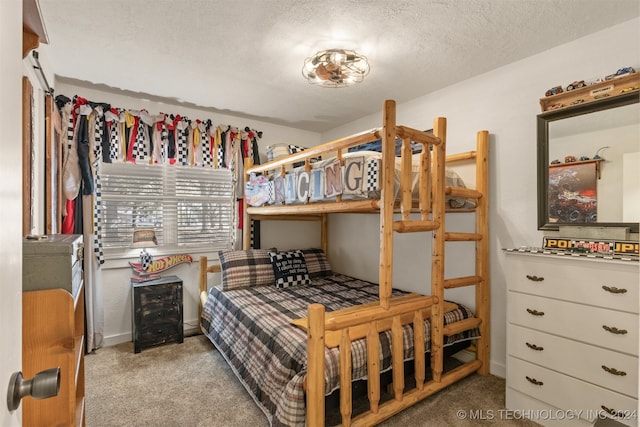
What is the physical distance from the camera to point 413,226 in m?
1.92

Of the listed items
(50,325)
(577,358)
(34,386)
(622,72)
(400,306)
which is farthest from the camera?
(400,306)

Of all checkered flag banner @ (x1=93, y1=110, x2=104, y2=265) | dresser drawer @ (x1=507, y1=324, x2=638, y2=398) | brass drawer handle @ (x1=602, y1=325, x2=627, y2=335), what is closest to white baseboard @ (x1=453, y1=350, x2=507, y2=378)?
dresser drawer @ (x1=507, y1=324, x2=638, y2=398)

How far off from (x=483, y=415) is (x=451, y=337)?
50cm

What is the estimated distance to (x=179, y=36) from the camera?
202 centimetres

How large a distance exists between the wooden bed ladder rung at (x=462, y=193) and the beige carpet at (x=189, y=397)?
1409mm

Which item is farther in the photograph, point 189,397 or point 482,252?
point 482,252

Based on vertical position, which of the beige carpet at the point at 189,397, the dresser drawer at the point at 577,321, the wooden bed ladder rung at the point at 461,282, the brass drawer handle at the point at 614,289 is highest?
the brass drawer handle at the point at 614,289

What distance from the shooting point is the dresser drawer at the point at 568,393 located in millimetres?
1572

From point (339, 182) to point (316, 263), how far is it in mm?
1813

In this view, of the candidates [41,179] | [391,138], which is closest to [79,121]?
[41,179]

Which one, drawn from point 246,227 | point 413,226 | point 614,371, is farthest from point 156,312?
point 614,371

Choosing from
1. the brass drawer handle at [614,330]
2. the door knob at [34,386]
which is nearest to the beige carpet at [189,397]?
the brass drawer handle at [614,330]

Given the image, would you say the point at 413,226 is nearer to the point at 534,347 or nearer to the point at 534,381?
the point at 534,347

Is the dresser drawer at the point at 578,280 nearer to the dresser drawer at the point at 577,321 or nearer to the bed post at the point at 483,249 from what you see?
the dresser drawer at the point at 577,321
